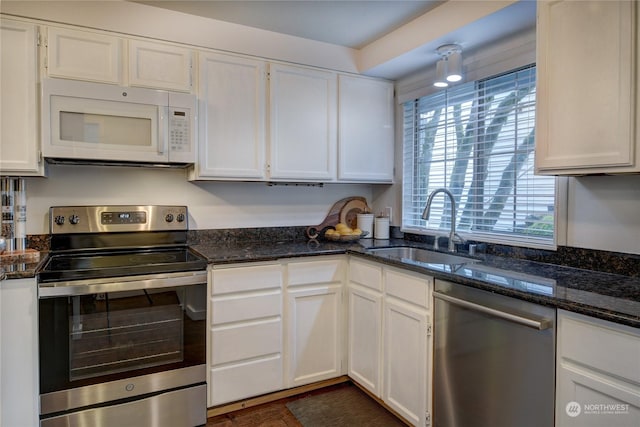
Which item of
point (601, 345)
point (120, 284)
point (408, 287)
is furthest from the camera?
point (408, 287)

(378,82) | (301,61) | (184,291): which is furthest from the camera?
(378,82)

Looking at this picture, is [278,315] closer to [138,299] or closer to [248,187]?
[138,299]

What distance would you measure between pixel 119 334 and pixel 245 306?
0.63 m

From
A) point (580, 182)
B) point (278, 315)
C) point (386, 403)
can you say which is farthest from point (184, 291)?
point (580, 182)

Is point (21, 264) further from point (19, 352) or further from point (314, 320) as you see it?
point (314, 320)

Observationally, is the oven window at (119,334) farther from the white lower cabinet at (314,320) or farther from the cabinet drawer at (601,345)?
the cabinet drawer at (601,345)

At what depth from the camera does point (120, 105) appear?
2.10 m

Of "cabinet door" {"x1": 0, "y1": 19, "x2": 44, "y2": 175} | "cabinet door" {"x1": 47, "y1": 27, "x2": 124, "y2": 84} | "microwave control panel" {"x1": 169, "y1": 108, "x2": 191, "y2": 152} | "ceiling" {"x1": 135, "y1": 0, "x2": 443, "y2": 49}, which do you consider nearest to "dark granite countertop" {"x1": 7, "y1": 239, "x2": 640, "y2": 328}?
"cabinet door" {"x1": 0, "y1": 19, "x2": 44, "y2": 175}

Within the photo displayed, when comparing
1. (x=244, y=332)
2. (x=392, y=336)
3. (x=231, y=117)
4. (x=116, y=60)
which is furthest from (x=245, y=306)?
(x=116, y=60)

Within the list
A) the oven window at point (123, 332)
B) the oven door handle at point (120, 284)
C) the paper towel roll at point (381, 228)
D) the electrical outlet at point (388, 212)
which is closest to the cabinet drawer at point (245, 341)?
the oven window at point (123, 332)

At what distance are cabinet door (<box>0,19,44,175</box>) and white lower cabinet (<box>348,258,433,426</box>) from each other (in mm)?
1868

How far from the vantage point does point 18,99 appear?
1.94 metres

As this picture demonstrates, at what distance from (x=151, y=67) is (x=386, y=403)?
7.57 ft

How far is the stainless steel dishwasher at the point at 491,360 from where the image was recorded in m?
1.36
